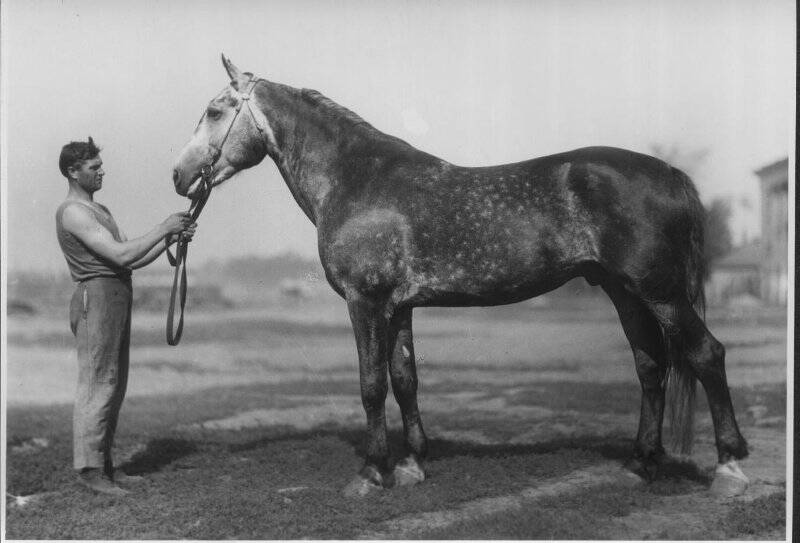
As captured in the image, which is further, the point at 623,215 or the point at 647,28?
the point at 647,28

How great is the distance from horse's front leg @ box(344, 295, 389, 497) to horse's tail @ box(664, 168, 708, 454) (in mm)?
1555

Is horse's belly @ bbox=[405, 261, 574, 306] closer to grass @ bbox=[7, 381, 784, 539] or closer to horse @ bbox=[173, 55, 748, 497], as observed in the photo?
horse @ bbox=[173, 55, 748, 497]

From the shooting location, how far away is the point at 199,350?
7977 mm

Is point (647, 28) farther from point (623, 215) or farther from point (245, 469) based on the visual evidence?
point (245, 469)

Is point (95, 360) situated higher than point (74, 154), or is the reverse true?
point (74, 154)

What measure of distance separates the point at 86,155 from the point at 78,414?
4.93 feet

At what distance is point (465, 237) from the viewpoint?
421 cm

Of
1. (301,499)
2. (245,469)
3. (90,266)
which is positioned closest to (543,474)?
(301,499)

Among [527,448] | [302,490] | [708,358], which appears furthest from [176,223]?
[708,358]

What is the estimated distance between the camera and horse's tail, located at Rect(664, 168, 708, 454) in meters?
4.16

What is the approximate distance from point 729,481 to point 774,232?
138 inches

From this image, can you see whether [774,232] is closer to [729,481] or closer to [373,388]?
[729,481]

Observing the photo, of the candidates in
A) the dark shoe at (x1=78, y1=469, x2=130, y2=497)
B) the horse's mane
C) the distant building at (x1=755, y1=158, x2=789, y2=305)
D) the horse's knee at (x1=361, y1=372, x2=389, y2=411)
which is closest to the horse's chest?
the horse's knee at (x1=361, y1=372, x2=389, y2=411)

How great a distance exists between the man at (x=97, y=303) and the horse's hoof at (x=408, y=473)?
1599 mm
